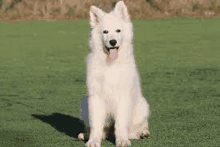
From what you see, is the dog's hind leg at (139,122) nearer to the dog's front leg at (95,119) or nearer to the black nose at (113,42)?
the dog's front leg at (95,119)

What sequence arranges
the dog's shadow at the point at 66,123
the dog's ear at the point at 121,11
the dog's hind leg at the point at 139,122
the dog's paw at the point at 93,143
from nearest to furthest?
the dog's paw at the point at 93,143, the dog's ear at the point at 121,11, the dog's hind leg at the point at 139,122, the dog's shadow at the point at 66,123

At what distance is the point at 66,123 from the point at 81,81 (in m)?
4.18

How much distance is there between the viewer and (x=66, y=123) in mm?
6332

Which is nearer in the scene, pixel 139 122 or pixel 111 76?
pixel 111 76

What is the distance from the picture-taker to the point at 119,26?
4801mm

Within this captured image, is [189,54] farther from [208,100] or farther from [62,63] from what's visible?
[208,100]

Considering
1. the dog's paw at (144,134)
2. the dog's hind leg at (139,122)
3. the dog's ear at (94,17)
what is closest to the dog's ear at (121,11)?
the dog's ear at (94,17)

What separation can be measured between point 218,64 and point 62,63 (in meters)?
4.74

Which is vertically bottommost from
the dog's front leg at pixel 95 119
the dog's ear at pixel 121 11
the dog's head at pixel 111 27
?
the dog's front leg at pixel 95 119

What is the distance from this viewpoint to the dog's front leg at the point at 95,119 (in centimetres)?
477

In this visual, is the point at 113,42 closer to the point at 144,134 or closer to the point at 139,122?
the point at 139,122

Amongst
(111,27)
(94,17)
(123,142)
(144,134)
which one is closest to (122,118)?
(123,142)

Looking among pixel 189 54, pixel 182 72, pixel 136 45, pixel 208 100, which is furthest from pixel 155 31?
pixel 208 100

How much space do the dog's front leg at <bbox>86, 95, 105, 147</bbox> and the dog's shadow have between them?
0.33 metres
